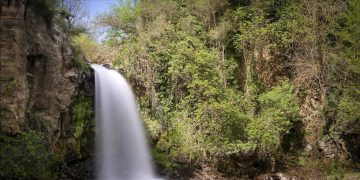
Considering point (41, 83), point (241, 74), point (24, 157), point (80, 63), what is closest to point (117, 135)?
point (80, 63)

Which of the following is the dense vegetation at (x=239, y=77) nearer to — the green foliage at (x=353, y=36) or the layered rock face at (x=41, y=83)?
the green foliage at (x=353, y=36)

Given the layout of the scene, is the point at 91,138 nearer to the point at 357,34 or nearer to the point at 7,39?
the point at 7,39

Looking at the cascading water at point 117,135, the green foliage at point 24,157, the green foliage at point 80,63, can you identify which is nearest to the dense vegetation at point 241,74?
the cascading water at point 117,135

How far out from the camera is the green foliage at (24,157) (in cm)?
1130

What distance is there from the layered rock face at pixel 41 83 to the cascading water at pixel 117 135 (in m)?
0.61

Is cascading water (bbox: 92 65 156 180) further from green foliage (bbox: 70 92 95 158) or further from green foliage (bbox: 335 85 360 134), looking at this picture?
green foliage (bbox: 335 85 360 134)

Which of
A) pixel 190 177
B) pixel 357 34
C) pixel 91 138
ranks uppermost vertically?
pixel 357 34

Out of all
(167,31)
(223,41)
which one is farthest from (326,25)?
(167,31)

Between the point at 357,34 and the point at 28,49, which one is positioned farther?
the point at 357,34

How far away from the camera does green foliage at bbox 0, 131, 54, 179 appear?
11.3 metres

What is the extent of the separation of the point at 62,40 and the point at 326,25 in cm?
1241

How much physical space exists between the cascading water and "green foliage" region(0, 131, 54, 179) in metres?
3.75

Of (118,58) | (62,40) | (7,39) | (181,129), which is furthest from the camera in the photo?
(118,58)

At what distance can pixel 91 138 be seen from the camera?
53.5ft
